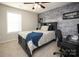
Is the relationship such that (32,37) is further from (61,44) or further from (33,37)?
(61,44)

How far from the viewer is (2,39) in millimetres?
2217

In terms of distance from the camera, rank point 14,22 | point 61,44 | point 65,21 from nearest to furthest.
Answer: point 65,21 → point 14,22 → point 61,44

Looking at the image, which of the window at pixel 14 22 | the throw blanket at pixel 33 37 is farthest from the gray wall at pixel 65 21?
the window at pixel 14 22

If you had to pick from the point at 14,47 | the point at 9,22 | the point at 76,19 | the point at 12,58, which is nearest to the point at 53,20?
the point at 76,19

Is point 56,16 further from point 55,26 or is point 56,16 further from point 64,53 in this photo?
point 64,53

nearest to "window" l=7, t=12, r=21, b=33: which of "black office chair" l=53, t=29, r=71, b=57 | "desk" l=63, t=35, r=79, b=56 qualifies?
"black office chair" l=53, t=29, r=71, b=57

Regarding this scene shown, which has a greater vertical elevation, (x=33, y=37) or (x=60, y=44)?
(x=33, y=37)

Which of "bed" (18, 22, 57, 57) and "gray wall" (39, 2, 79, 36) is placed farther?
"bed" (18, 22, 57, 57)

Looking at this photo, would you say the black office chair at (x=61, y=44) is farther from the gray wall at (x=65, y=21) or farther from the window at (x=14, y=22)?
the window at (x=14, y=22)

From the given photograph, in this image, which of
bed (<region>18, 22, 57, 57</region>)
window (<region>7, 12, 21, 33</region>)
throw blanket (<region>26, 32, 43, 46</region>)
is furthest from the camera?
throw blanket (<region>26, 32, 43, 46</region>)

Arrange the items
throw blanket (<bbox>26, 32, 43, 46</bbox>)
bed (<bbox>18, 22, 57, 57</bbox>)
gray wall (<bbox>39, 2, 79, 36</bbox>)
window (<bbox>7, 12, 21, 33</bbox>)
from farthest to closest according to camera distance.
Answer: throw blanket (<bbox>26, 32, 43, 46</bbox>) → bed (<bbox>18, 22, 57, 57</bbox>) → window (<bbox>7, 12, 21, 33</bbox>) → gray wall (<bbox>39, 2, 79, 36</bbox>)

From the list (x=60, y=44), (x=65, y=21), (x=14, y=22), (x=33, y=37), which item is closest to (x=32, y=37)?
(x=33, y=37)

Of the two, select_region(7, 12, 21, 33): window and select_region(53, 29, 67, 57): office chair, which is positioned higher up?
select_region(7, 12, 21, 33): window

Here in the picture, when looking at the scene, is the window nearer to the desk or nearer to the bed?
the bed
